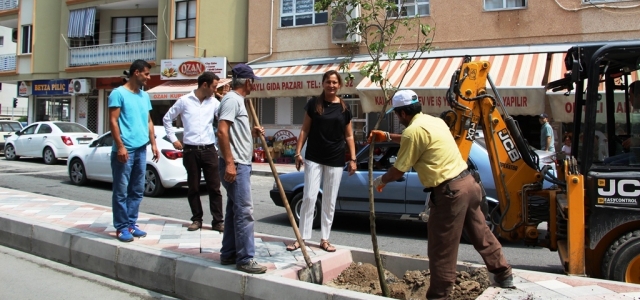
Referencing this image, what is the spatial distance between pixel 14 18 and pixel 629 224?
3024 centimetres

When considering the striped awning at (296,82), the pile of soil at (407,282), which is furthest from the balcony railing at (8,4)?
the pile of soil at (407,282)

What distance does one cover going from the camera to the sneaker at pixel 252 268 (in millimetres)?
4359

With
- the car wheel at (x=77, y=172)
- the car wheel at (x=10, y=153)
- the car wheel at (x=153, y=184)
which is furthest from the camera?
the car wheel at (x=10, y=153)

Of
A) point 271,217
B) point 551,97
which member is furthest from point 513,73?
point 271,217

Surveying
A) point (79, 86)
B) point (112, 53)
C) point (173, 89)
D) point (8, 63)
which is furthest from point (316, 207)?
point (8, 63)

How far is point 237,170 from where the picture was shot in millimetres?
4543

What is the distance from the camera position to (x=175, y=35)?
69.9ft

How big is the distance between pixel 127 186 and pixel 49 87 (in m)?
22.7

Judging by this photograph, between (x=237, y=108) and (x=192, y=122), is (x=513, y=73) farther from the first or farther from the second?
(x=237, y=108)

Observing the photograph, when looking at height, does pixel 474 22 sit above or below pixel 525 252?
above

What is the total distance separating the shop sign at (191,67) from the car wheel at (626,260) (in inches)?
658

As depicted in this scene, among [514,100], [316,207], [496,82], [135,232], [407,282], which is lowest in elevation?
[407,282]

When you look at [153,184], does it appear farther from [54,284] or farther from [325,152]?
[325,152]

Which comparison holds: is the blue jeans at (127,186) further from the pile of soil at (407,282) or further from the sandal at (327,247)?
the pile of soil at (407,282)
